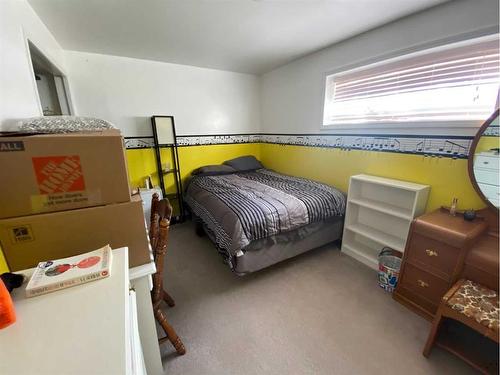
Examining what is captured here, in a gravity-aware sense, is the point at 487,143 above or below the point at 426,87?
below

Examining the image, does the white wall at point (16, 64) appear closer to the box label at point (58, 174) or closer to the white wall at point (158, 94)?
the box label at point (58, 174)

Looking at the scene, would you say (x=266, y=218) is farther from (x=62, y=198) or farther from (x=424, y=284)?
(x=62, y=198)

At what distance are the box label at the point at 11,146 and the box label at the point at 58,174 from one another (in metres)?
0.05

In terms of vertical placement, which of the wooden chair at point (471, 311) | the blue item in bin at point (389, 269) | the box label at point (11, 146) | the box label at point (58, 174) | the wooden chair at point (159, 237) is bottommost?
the blue item in bin at point (389, 269)

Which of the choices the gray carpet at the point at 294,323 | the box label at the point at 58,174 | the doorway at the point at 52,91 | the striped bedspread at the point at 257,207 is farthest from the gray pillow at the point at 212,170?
the box label at the point at 58,174

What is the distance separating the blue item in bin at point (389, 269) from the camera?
1.79 meters

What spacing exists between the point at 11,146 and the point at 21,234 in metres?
0.33

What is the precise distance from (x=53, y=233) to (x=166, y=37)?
88.9 inches

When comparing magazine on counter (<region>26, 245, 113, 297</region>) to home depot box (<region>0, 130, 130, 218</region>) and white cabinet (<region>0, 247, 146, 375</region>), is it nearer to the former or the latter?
white cabinet (<region>0, 247, 146, 375</region>)

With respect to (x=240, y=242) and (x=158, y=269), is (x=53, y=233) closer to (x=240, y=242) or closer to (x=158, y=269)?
(x=158, y=269)

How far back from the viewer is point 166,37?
225 cm

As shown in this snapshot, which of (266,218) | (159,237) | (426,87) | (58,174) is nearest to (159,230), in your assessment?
(159,237)

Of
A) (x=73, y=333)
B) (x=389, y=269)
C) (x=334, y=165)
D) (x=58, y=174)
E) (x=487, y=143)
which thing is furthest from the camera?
(x=334, y=165)

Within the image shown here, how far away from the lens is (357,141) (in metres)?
2.36
